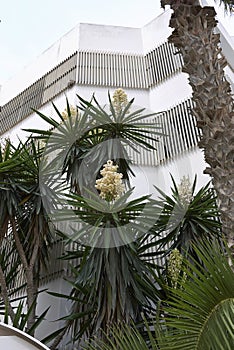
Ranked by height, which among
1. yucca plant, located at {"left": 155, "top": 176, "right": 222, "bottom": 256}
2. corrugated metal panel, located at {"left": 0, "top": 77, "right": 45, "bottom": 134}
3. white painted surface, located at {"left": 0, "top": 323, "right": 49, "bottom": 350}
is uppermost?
corrugated metal panel, located at {"left": 0, "top": 77, "right": 45, "bottom": 134}

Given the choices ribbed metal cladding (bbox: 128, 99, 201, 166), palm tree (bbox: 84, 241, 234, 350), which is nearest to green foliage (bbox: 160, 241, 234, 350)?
palm tree (bbox: 84, 241, 234, 350)

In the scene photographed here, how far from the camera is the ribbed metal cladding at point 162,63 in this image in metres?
7.43

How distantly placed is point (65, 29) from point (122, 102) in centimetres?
449

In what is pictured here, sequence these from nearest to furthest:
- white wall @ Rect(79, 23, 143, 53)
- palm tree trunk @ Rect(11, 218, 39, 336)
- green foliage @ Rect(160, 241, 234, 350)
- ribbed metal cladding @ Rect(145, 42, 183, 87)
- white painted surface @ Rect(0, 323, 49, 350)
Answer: green foliage @ Rect(160, 241, 234, 350)
white painted surface @ Rect(0, 323, 49, 350)
palm tree trunk @ Rect(11, 218, 39, 336)
ribbed metal cladding @ Rect(145, 42, 183, 87)
white wall @ Rect(79, 23, 143, 53)

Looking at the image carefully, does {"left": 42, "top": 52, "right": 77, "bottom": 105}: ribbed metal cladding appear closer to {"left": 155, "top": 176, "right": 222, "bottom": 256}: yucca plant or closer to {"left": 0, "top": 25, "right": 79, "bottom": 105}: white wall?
{"left": 0, "top": 25, "right": 79, "bottom": 105}: white wall

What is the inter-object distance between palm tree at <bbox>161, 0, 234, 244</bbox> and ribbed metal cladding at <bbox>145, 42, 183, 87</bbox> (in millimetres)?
4727

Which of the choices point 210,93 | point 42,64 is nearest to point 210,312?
point 210,93

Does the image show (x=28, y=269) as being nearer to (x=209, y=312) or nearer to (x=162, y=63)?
(x=209, y=312)

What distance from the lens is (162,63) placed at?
765cm

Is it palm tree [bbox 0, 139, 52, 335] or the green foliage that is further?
palm tree [bbox 0, 139, 52, 335]

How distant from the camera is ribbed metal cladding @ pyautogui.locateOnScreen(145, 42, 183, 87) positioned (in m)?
7.43

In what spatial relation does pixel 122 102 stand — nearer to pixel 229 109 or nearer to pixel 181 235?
pixel 181 235

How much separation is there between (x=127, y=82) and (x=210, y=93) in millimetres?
5422

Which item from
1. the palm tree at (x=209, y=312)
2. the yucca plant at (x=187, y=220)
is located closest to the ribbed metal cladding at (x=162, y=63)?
the yucca plant at (x=187, y=220)
